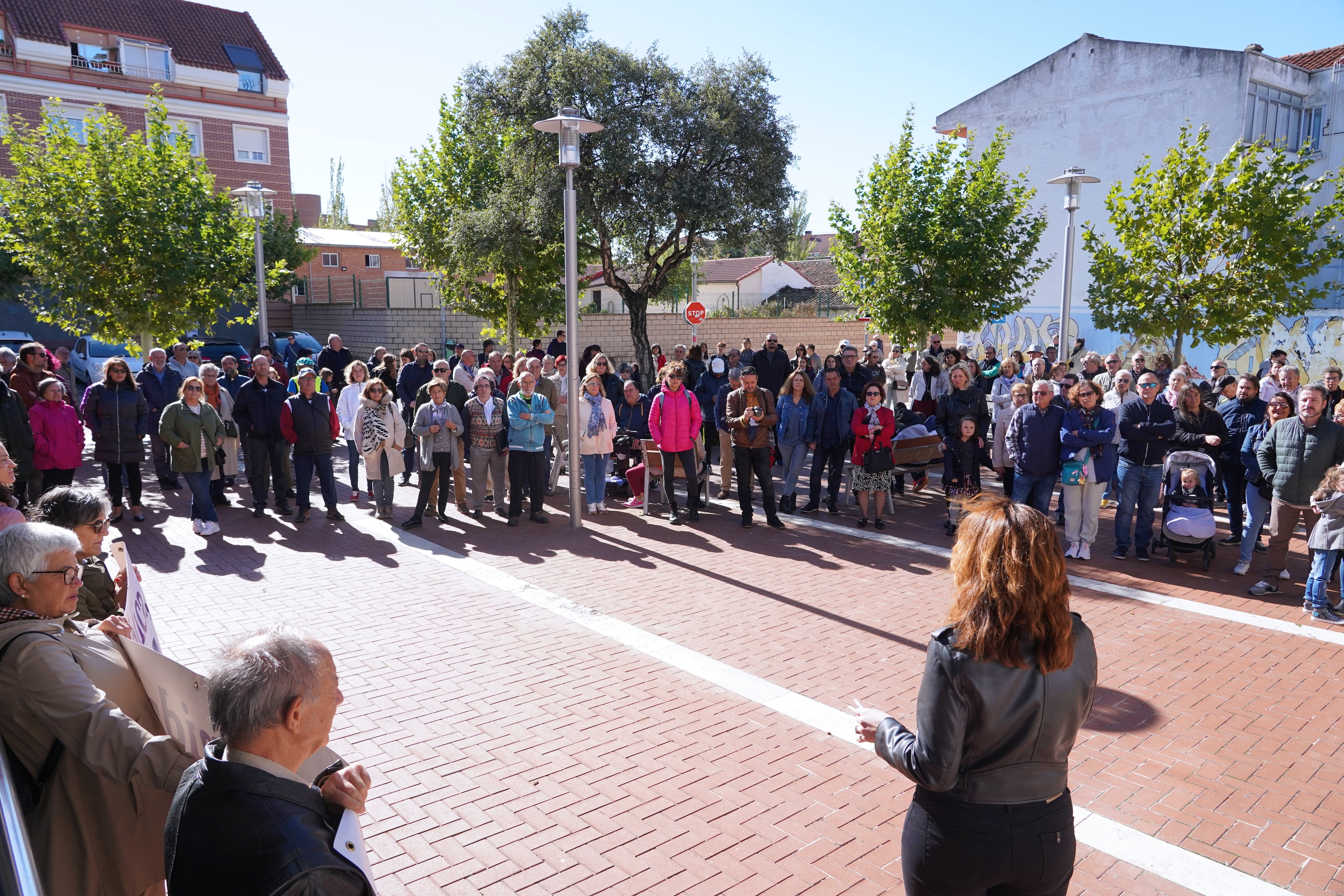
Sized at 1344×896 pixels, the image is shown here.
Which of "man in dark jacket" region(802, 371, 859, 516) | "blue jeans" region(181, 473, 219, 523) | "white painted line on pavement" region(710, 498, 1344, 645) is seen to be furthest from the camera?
"man in dark jacket" region(802, 371, 859, 516)

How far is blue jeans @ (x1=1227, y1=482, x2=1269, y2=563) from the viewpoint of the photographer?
8.55 meters

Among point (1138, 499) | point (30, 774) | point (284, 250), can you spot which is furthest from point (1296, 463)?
point (284, 250)

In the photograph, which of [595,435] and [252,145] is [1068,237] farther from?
[252,145]

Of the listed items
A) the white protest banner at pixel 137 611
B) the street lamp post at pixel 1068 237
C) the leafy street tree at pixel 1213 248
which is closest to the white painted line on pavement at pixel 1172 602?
the street lamp post at pixel 1068 237

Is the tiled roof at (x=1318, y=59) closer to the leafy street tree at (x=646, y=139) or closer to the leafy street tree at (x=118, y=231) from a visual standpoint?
the leafy street tree at (x=646, y=139)

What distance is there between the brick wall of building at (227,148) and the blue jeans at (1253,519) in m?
38.7

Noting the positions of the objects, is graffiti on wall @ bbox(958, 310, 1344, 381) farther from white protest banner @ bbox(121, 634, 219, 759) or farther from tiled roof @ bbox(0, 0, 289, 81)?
tiled roof @ bbox(0, 0, 289, 81)

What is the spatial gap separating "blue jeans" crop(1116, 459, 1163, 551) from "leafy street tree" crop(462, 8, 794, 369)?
11.1 metres

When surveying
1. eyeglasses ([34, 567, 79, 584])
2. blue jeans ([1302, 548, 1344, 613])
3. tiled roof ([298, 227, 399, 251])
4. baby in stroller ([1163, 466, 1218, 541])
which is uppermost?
tiled roof ([298, 227, 399, 251])

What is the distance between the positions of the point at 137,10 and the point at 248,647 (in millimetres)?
47749

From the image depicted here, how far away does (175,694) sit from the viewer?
2.86 meters

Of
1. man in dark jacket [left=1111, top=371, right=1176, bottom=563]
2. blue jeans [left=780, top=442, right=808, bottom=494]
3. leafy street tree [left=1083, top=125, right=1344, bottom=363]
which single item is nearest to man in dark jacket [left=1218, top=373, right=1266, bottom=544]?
man in dark jacket [left=1111, top=371, right=1176, bottom=563]

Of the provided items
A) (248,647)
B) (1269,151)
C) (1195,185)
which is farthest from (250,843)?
(1269,151)

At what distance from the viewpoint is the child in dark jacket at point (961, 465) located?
9.93m
